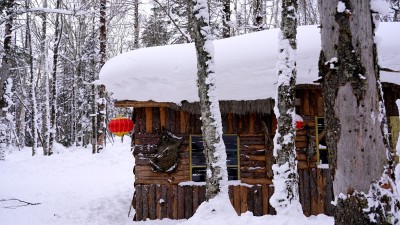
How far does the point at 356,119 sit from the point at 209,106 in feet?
10.8

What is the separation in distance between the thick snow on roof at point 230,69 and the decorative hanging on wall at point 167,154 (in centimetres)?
116

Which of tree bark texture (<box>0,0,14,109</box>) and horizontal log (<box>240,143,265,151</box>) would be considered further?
tree bark texture (<box>0,0,14,109</box>)

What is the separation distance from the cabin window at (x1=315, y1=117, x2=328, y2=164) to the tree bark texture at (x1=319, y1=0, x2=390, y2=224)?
18.8 ft

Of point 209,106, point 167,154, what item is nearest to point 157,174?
point 167,154

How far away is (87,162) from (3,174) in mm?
4030

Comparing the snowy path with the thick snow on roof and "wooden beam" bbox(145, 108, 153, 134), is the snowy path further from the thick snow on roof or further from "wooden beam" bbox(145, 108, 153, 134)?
the thick snow on roof

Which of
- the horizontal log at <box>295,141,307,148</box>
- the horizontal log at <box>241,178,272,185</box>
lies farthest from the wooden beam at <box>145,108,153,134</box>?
the horizontal log at <box>295,141,307,148</box>

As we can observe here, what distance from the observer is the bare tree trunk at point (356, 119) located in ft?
10.4

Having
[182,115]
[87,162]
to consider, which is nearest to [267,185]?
[182,115]

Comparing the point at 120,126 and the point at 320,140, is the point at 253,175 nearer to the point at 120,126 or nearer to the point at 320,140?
the point at 320,140

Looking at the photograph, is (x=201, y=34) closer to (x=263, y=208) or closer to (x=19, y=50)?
(x=263, y=208)

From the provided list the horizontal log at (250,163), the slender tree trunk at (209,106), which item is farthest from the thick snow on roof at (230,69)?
the slender tree trunk at (209,106)

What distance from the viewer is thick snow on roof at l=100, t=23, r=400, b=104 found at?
809 centimetres

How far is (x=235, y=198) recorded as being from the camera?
9.04 m
